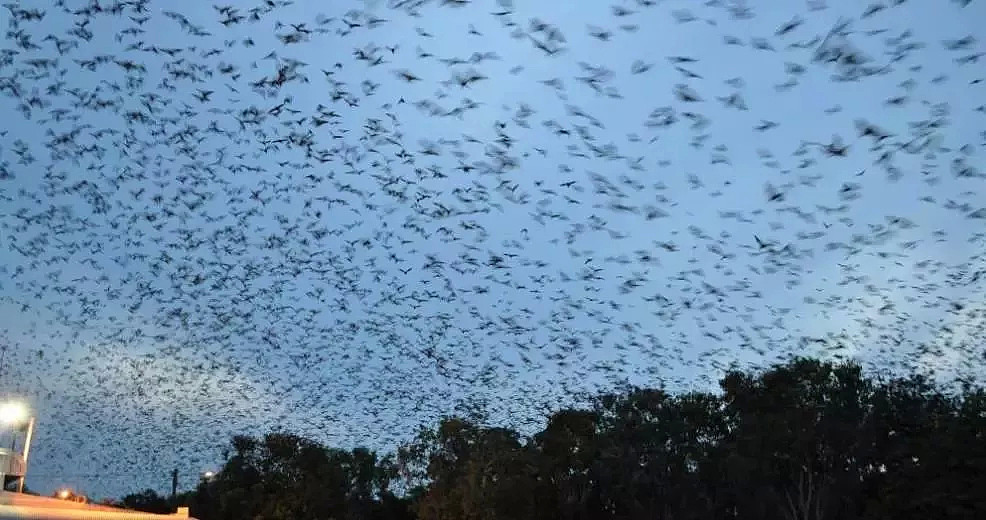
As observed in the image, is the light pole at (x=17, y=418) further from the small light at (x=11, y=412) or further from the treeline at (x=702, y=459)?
the treeline at (x=702, y=459)

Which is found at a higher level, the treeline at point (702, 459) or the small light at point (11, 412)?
the small light at point (11, 412)

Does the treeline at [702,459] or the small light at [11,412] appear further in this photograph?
the treeline at [702,459]

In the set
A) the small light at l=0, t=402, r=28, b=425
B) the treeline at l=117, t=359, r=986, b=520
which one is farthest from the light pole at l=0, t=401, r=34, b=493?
the treeline at l=117, t=359, r=986, b=520

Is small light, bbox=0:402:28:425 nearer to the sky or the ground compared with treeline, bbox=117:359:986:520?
nearer to the sky

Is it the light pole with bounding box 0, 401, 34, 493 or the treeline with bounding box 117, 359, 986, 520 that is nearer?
the light pole with bounding box 0, 401, 34, 493

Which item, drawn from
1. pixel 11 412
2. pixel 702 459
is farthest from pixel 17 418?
pixel 702 459

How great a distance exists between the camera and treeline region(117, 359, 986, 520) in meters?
Result: 50.2

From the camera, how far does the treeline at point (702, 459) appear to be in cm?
5016

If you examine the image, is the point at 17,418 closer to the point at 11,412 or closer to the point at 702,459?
the point at 11,412

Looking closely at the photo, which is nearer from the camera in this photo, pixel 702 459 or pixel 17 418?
pixel 17 418

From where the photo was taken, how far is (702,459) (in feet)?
186

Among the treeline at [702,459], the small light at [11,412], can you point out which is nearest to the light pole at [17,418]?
the small light at [11,412]

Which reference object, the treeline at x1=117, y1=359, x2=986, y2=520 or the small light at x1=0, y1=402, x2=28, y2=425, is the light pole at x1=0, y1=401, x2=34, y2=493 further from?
the treeline at x1=117, y1=359, x2=986, y2=520

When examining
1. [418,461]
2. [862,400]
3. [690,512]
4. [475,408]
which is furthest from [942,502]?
[418,461]
